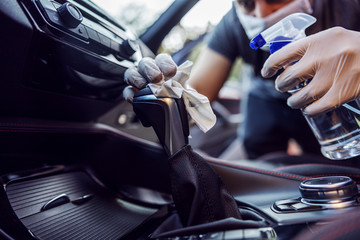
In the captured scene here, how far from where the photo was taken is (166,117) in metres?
0.47

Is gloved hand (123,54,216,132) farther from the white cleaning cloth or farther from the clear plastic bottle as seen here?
the clear plastic bottle

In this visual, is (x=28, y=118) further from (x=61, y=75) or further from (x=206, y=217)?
(x=206, y=217)

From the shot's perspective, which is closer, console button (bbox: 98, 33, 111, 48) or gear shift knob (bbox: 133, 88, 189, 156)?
gear shift knob (bbox: 133, 88, 189, 156)

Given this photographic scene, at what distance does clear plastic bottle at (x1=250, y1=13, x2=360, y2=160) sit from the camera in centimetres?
61

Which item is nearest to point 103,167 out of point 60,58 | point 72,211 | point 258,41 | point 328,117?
point 72,211

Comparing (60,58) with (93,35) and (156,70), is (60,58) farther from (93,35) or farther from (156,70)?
(156,70)

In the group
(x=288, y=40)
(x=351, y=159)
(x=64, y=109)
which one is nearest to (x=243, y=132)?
(x=351, y=159)

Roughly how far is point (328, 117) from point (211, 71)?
0.61 metres

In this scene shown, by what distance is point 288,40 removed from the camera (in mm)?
628

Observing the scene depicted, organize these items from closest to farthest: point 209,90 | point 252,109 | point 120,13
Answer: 1. point 120,13
2. point 209,90
3. point 252,109

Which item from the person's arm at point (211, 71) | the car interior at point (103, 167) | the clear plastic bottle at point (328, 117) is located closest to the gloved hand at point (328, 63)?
the clear plastic bottle at point (328, 117)

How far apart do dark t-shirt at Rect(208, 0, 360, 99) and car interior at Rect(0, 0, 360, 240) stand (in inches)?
15.3

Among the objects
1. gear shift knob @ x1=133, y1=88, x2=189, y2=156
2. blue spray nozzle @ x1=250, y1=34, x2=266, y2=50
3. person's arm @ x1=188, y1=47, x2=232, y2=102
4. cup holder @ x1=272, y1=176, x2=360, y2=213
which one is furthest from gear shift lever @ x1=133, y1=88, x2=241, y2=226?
person's arm @ x1=188, y1=47, x2=232, y2=102

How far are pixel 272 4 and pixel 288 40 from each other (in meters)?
0.24
